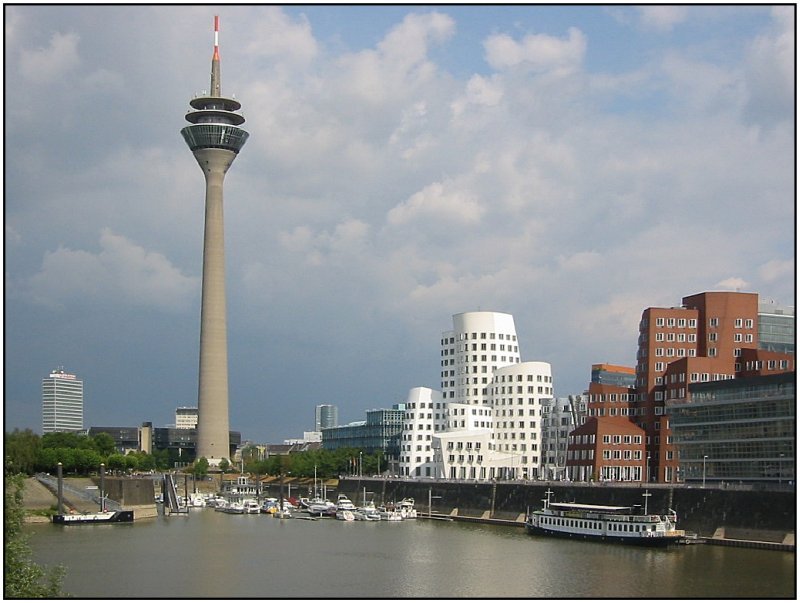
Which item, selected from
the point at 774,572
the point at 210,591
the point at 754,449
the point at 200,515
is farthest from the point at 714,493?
the point at 200,515

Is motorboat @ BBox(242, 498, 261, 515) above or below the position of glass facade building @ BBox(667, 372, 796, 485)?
below

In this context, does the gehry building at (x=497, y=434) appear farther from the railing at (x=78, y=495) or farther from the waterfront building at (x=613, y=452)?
the railing at (x=78, y=495)

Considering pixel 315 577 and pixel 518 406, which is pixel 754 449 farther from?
pixel 518 406

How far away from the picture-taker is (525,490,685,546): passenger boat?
104 metres

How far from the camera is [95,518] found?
13212cm

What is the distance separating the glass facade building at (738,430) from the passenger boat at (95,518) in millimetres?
65791

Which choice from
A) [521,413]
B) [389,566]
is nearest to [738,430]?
[389,566]

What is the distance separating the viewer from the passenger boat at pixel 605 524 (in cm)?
10431

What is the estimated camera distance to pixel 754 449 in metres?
119

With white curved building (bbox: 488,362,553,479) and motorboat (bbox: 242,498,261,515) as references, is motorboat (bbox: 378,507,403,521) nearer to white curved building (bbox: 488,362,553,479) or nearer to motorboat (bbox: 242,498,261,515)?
motorboat (bbox: 242,498,261,515)

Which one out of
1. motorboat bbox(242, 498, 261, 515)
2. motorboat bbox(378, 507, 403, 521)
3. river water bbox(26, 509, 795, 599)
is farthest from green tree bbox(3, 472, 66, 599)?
motorboat bbox(242, 498, 261, 515)

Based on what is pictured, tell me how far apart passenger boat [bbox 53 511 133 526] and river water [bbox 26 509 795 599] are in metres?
4.39

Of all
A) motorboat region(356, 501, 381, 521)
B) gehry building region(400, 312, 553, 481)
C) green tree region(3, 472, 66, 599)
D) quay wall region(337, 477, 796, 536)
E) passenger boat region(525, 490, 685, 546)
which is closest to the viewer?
green tree region(3, 472, 66, 599)

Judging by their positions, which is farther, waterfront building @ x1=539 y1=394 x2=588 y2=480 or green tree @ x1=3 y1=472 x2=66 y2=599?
waterfront building @ x1=539 y1=394 x2=588 y2=480
